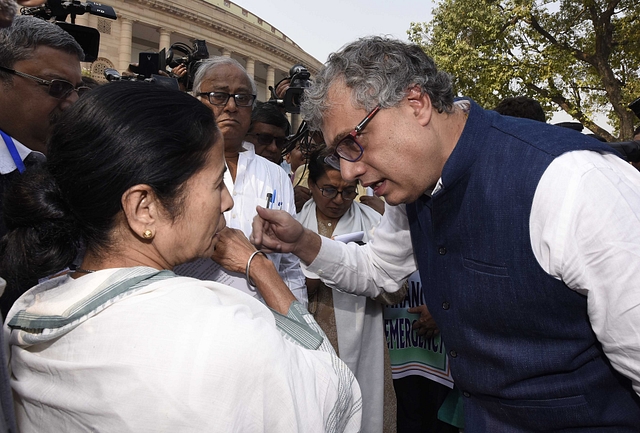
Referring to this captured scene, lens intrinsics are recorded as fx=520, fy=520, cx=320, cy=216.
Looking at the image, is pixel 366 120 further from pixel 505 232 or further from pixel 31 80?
pixel 31 80

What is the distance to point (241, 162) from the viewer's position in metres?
3.10

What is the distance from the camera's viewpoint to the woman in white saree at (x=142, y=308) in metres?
1.05

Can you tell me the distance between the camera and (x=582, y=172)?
152cm

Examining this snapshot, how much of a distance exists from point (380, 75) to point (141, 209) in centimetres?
103

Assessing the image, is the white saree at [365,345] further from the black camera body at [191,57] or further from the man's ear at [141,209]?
the man's ear at [141,209]

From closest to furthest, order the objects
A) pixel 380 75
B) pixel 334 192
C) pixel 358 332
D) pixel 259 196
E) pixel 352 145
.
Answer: pixel 380 75 → pixel 352 145 → pixel 259 196 → pixel 358 332 → pixel 334 192

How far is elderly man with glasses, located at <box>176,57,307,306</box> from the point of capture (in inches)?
115

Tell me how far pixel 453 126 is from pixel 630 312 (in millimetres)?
912

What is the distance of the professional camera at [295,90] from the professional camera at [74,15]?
4.57 feet

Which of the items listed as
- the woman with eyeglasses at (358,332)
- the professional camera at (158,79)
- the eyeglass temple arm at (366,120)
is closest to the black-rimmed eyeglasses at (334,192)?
the woman with eyeglasses at (358,332)

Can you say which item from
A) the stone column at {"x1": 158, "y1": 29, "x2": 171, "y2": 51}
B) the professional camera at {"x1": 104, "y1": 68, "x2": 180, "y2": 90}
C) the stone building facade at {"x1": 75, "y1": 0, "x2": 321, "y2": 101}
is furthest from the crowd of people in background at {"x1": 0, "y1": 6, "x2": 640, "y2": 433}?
the stone column at {"x1": 158, "y1": 29, "x2": 171, "y2": 51}

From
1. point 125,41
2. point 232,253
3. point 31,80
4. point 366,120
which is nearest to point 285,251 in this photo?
point 232,253

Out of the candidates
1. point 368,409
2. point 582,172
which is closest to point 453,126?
point 582,172

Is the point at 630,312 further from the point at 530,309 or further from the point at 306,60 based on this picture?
the point at 306,60
